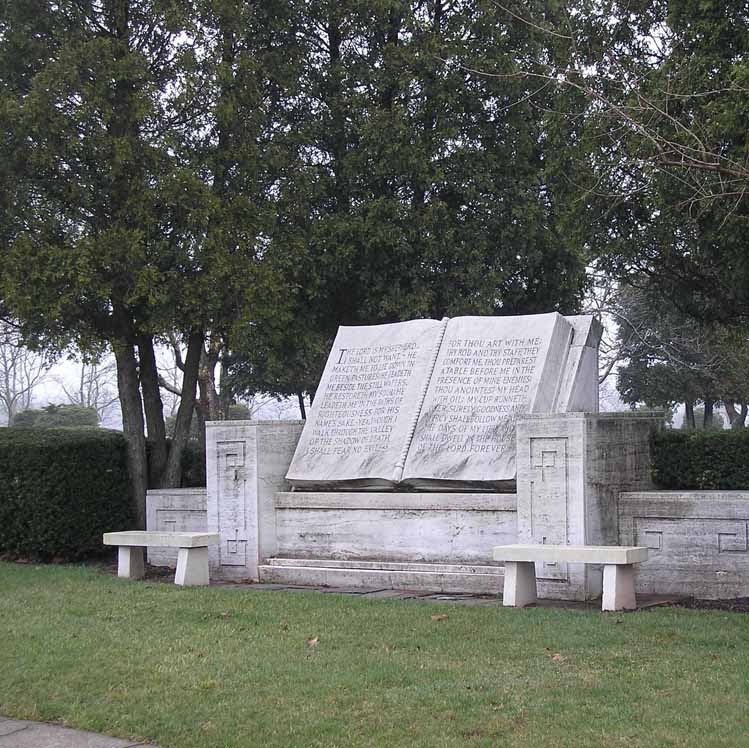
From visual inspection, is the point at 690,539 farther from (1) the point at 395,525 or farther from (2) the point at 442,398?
(2) the point at 442,398

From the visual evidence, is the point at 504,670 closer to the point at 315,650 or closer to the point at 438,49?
the point at 315,650

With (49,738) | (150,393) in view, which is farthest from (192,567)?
(150,393)

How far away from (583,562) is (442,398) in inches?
105

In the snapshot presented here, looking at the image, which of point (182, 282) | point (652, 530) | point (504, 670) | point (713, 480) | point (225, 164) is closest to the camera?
point (504, 670)

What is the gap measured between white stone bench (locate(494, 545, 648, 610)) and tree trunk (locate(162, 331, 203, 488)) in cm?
658

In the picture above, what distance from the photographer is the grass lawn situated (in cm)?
504

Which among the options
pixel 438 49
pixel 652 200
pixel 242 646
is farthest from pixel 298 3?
pixel 242 646

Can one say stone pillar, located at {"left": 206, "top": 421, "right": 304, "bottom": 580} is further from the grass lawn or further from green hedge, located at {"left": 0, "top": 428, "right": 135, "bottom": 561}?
green hedge, located at {"left": 0, "top": 428, "right": 135, "bottom": 561}

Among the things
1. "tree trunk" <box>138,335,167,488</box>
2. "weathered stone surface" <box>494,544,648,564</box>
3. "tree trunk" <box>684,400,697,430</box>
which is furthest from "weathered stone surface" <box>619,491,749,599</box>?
"tree trunk" <box>684,400,697,430</box>

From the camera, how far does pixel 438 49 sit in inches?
654

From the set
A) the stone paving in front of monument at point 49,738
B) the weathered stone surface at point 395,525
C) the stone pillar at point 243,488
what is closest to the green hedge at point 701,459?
the weathered stone surface at point 395,525

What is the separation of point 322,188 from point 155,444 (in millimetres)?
4832

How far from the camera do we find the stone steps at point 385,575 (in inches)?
363

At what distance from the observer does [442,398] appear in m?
10.4
